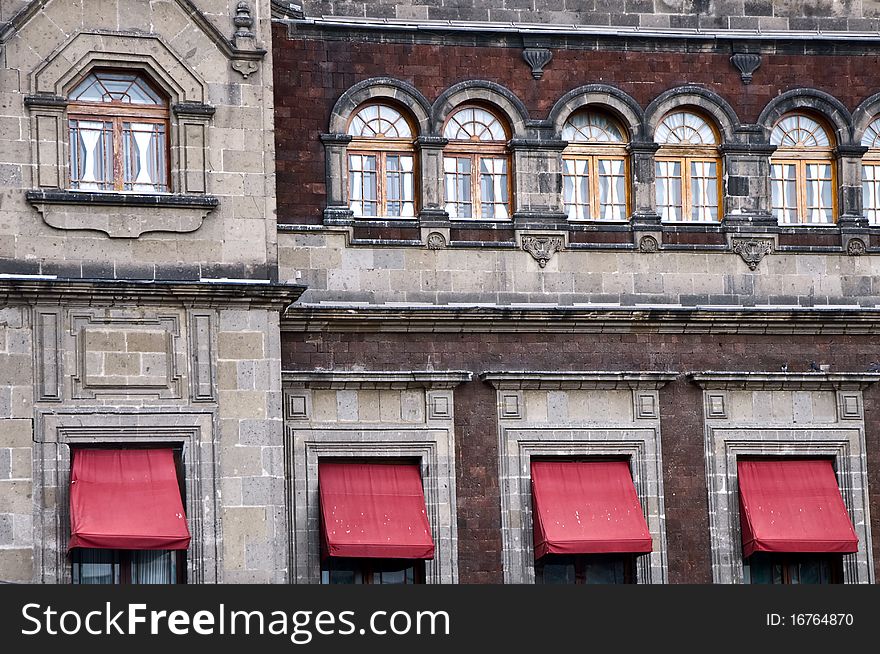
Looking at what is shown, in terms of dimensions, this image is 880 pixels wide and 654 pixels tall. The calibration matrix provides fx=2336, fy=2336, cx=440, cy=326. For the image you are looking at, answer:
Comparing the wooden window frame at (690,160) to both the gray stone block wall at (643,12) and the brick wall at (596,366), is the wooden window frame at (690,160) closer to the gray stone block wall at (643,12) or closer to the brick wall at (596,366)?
the gray stone block wall at (643,12)

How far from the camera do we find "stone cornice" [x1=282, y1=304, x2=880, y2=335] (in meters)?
33.6

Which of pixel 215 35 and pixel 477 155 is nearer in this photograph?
pixel 215 35

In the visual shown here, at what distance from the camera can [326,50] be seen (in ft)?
113

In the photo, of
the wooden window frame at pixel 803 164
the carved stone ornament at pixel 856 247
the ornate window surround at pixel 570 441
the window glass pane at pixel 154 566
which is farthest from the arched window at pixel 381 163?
the carved stone ornament at pixel 856 247

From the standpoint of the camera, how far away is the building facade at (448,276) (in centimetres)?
3142

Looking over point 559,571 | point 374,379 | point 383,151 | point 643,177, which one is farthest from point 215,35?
point 559,571

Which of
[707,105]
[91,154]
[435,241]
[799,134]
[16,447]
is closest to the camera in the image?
[16,447]

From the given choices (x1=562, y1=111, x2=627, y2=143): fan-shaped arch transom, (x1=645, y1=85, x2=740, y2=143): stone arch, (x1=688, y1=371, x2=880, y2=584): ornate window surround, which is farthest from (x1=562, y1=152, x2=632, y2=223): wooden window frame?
(x1=688, y1=371, x2=880, y2=584): ornate window surround

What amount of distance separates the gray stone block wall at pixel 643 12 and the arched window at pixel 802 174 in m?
1.61

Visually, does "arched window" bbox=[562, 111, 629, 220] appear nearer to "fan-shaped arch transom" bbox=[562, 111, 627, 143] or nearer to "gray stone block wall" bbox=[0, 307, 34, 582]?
"fan-shaped arch transom" bbox=[562, 111, 627, 143]

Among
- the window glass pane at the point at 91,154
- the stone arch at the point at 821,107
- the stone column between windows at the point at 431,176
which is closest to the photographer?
the window glass pane at the point at 91,154

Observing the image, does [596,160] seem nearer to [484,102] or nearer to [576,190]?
[576,190]

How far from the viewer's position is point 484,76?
34.9m

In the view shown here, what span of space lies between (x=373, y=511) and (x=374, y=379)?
1933 millimetres
